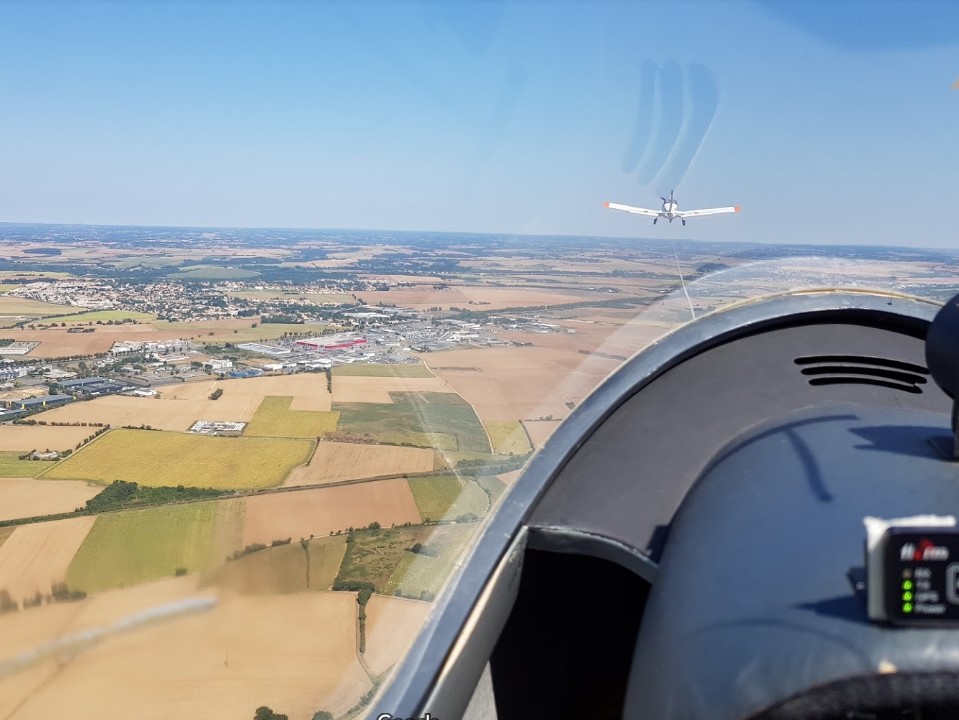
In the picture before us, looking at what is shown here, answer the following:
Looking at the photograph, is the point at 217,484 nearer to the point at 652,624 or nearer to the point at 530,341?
the point at 530,341

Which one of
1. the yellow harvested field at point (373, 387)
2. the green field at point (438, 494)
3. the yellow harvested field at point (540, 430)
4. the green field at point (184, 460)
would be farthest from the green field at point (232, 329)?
the yellow harvested field at point (540, 430)

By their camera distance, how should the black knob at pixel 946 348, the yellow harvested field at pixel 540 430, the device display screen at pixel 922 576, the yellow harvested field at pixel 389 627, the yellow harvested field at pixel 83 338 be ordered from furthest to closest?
the yellow harvested field at pixel 83 338 < the yellow harvested field at pixel 540 430 < the yellow harvested field at pixel 389 627 < the black knob at pixel 946 348 < the device display screen at pixel 922 576

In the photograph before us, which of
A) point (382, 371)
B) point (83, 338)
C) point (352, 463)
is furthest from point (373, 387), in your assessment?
point (83, 338)

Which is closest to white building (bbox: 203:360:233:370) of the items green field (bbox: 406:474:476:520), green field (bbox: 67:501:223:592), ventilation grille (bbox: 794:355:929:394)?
green field (bbox: 67:501:223:592)

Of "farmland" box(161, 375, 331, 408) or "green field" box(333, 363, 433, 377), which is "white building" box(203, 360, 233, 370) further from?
"green field" box(333, 363, 433, 377)

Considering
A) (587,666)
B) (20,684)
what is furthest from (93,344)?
(587,666)

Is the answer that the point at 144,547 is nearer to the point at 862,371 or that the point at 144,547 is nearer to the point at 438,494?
the point at 438,494

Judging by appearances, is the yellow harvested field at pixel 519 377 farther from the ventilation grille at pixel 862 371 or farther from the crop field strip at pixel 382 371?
the ventilation grille at pixel 862 371
